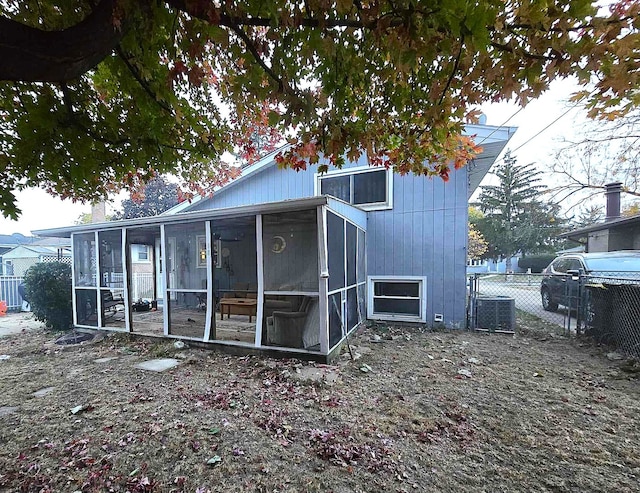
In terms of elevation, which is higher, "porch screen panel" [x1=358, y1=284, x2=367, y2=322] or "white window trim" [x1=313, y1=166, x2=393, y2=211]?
"white window trim" [x1=313, y1=166, x2=393, y2=211]

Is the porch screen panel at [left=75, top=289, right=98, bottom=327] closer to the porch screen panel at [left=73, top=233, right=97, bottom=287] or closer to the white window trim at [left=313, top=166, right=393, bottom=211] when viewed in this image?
the porch screen panel at [left=73, top=233, right=97, bottom=287]

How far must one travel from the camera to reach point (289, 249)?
5.14 meters

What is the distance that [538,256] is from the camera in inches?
1045

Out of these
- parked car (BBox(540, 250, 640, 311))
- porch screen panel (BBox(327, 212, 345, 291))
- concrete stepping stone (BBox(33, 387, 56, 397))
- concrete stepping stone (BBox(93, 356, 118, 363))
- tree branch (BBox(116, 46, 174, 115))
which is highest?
tree branch (BBox(116, 46, 174, 115))

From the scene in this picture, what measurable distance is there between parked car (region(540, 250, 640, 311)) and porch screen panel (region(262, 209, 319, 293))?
14.9 feet

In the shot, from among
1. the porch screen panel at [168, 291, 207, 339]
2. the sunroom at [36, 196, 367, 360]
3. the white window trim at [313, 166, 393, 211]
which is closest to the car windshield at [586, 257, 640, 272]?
the white window trim at [313, 166, 393, 211]

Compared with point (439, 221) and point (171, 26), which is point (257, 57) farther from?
point (439, 221)

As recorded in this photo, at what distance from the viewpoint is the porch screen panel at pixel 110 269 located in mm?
6617

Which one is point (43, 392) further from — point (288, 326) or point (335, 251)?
point (335, 251)

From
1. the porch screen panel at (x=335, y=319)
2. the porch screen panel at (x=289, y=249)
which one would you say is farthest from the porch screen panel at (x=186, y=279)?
the porch screen panel at (x=335, y=319)

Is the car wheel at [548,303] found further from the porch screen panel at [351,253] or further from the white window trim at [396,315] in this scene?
the porch screen panel at [351,253]

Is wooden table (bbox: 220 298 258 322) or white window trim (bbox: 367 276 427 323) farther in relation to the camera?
wooden table (bbox: 220 298 258 322)

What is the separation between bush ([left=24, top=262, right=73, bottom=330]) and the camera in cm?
698

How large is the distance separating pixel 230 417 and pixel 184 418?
0.47 meters
